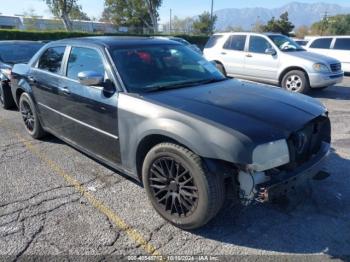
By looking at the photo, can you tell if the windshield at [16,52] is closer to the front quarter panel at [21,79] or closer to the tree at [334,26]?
the front quarter panel at [21,79]

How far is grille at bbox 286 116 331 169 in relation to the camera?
303cm

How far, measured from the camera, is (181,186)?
10.3 ft

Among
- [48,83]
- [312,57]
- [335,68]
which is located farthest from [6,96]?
[335,68]

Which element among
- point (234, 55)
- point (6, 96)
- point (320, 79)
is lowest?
point (6, 96)

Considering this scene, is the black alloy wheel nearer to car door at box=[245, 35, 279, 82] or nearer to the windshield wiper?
the windshield wiper

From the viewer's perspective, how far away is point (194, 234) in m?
3.17

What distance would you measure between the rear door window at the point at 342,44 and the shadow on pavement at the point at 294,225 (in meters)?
11.6

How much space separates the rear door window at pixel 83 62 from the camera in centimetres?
398

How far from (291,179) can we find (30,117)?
175 inches

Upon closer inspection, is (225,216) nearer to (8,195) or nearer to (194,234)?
(194,234)

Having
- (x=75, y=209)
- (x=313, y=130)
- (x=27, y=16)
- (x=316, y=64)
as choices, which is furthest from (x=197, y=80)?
(x=27, y=16)

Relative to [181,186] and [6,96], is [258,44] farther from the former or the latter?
[181,186]

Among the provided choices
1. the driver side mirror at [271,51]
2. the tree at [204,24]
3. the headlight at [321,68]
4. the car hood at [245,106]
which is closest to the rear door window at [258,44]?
the driver side mirror at [271,51]

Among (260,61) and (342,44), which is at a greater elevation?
(342,44)
